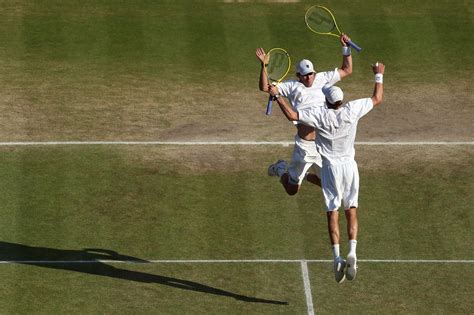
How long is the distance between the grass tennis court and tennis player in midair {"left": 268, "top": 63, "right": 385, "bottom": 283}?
99 cm

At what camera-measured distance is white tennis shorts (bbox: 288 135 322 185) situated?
25.8 meters

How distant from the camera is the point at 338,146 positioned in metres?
23.9

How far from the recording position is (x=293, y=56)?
114 feet

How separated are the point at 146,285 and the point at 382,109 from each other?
9.64 m

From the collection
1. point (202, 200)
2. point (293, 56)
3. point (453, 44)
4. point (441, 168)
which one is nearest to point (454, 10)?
point (453, 44)

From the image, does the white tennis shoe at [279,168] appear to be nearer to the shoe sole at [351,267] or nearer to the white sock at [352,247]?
the white sock at [352,247]

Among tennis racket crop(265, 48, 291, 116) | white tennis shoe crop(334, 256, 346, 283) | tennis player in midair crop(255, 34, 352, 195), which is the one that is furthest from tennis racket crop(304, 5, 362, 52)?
white tennis shoe crop(334, 256, 346, 283)

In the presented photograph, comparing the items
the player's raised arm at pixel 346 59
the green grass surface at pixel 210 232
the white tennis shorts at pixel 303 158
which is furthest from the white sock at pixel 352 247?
the player's raised arm at pixel 346 59

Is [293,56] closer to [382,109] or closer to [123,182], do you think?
[382,109]

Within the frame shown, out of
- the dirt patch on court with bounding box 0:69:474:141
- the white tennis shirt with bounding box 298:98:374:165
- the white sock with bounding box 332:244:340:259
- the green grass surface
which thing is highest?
the white tennis shirt with bounding box 298:98:374:165

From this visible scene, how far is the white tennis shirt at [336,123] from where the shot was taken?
23.6m

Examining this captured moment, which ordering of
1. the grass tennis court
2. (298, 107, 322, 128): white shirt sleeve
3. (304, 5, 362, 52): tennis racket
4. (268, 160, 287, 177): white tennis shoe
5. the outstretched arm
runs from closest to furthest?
the outstretched arm, (298, 107, 322, 128): white shirt sleeve, the grass tennis court, (268, 160, 287, 177): white tennis shoe, (304, 5, 362, 52): tennis racket

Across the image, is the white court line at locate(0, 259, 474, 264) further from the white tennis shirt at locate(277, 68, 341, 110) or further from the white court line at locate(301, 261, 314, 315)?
the white tennis shirt at locate(277, 68, 341, 110)

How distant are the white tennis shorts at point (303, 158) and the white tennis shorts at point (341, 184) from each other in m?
1.71
